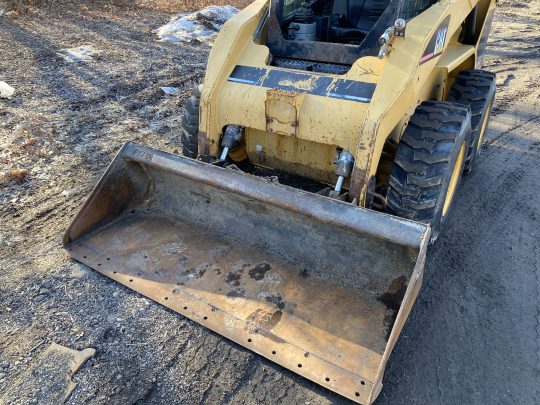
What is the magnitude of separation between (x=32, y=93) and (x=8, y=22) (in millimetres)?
4559

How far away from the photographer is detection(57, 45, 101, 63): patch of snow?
7.76m

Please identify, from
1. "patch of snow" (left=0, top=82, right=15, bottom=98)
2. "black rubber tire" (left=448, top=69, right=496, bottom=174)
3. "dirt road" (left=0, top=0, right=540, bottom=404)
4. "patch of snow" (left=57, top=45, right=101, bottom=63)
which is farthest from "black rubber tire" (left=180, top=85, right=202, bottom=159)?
"patch of snow" (left=57, top=45, right=101, bottom=63)

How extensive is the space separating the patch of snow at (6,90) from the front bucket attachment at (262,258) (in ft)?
12.2

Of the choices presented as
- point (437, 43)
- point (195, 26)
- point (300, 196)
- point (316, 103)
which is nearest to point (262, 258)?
point (300, 196)

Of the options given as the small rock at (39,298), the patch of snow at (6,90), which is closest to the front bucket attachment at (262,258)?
the small rock at (39,298)

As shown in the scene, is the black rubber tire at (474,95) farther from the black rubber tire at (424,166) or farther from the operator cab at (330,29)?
the black rubber tire at (424,166)

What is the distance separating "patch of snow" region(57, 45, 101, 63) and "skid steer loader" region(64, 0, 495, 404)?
4942mm

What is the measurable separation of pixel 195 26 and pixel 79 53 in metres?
3.17

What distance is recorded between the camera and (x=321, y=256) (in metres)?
2.97

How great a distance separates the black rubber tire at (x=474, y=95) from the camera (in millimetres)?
4344

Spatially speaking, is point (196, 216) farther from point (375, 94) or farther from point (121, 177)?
point (375, 94)

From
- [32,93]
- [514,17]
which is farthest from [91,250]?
[514,17]

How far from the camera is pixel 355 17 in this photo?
13.0 ft

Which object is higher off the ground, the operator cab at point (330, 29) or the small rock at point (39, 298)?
the operator cab at point (330, 29)
